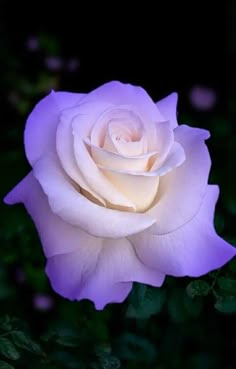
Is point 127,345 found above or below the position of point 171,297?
below

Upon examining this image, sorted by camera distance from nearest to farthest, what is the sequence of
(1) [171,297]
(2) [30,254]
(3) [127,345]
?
(1) [171,297], (3) [127,345], (2) [30,254]

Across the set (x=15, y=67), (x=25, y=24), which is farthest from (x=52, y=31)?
(x=15, y=67)

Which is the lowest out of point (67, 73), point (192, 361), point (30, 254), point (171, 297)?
point (67, 73)

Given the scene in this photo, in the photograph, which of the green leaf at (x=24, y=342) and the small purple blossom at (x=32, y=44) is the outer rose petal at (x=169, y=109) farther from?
the small purple blossom at (x=32, y=44)

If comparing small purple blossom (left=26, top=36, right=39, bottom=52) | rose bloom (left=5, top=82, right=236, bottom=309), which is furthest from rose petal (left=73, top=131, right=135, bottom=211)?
small purple blossom (left=26, top=36, right=39, bottom=52)

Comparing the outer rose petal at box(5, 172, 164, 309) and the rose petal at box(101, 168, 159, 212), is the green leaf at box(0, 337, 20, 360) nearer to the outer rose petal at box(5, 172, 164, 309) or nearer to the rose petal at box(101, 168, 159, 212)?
the outer rose petal at box(5, 172, 164, 309)

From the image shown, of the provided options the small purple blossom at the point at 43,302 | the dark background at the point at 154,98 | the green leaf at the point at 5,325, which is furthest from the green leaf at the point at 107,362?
the small purple blossom at the point at 43,302

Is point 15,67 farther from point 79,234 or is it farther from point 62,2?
point 79,234
